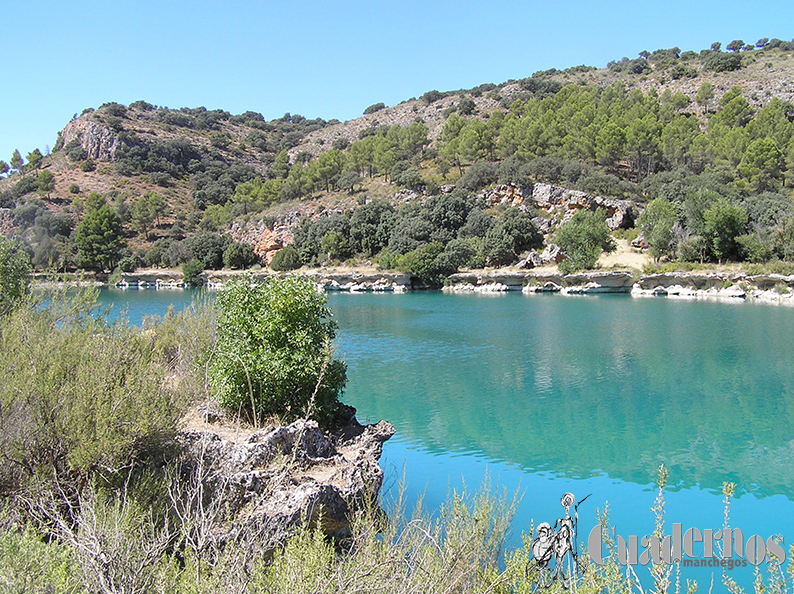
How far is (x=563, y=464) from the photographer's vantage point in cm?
900

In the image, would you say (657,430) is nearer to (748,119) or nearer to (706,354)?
(706,354)

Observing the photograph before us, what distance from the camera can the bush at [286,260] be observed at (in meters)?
59.3

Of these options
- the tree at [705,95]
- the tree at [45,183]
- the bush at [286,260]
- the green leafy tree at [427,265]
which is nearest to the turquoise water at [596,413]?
the green leafy tree at [427,265]

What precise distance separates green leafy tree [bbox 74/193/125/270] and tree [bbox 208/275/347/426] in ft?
203

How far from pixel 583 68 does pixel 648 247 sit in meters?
71.0

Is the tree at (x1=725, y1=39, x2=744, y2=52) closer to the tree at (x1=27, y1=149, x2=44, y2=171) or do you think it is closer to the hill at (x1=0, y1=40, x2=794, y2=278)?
the hill at (x1=0, y1=40, x2=794, y2=278)

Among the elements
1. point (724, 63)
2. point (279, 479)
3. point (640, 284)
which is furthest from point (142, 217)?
point (724, 63)

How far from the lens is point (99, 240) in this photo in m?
62.2

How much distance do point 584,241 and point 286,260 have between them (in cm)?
3148

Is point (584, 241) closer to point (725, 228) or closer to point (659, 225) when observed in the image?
point (659, 225)

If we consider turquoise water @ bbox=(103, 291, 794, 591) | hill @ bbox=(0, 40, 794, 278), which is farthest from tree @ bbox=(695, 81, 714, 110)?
turquoise water @ bbox=(103, 291, 794, 591)

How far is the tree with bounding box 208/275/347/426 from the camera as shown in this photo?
8.10 metres

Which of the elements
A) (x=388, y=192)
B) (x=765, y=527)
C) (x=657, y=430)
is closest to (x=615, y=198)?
(x=388, y=192)

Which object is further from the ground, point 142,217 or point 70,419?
point 142,217
